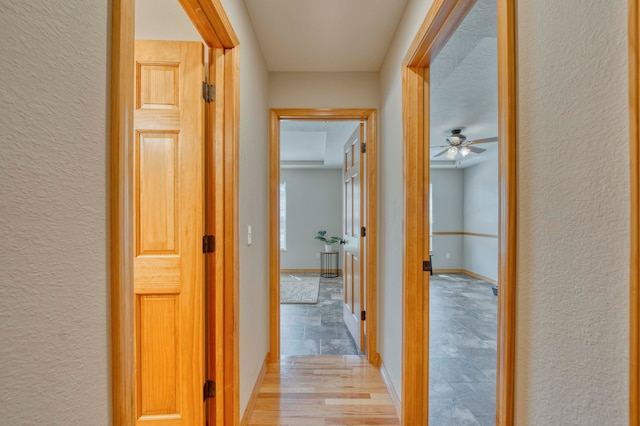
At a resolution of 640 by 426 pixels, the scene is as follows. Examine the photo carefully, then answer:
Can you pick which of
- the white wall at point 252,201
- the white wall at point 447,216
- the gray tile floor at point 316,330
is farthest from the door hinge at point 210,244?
the white wall at point 447,216

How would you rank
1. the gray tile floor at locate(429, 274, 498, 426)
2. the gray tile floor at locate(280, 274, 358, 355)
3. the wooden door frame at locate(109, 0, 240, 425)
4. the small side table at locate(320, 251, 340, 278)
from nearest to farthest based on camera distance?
the wooden door frame at locate(109, 0, 240, 425)
the gray tile floor at locate(429, 274, 498, 426)
the gray tile floor at locate(280, 274, 358, 355)
the small side table at locate(320, 251, 340, 278)

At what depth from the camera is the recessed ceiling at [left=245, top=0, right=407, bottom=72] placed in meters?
1.98

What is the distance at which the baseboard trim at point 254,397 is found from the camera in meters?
1.92

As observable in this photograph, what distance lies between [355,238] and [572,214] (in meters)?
2.58

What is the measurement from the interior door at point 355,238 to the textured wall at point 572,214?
212 cm

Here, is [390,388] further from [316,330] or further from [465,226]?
[465,226]

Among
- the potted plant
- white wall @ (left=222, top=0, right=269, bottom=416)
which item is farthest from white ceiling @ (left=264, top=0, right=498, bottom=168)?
the potted plant

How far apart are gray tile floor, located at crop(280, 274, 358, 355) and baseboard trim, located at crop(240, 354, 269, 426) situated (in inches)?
18.9

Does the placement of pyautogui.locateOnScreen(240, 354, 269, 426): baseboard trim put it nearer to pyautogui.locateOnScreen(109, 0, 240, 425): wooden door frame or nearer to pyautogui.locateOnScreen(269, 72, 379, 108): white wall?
pyautogui.locateOnScreen(109, 0, 240, 425): wooden door frame

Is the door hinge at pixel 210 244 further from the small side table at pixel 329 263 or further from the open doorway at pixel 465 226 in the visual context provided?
the small side table at pixel 329 263

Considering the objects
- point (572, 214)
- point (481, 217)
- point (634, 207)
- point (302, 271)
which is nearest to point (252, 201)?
point (572, 214)

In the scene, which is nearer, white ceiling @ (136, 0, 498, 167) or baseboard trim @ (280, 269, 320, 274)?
white ceiling @ (136, 0, 498, 167)

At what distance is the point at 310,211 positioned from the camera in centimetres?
754

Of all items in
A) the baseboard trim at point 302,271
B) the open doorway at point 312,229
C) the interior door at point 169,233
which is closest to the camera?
the interior door at point 169,233
